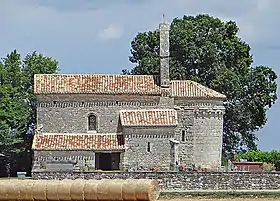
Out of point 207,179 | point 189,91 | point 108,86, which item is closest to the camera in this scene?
point 207,179

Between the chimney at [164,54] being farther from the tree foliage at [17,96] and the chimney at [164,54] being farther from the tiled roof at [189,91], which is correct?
the tree foliage at [17,96]

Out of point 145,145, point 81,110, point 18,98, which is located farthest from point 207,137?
point 18,98

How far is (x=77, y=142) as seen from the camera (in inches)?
2429

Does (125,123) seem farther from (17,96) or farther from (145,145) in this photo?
(17,96)

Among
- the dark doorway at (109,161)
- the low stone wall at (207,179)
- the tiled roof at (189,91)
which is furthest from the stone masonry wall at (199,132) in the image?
the low stone wall at (207,179)

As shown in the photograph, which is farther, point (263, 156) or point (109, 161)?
point (263, 156)

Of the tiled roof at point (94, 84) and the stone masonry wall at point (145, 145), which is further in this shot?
the tiled roof at point (94, 84)

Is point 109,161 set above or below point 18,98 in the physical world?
below

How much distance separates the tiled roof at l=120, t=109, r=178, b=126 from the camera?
202ft

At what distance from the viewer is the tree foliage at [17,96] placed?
68.2m

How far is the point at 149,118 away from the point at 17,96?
50.6 feet

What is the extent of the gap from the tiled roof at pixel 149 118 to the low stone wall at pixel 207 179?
5.79m

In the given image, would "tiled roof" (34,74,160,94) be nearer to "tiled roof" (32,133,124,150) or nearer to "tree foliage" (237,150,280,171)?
"tiled roof" (32,133,124,150)

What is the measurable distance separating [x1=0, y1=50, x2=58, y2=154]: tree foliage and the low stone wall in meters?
12.2
